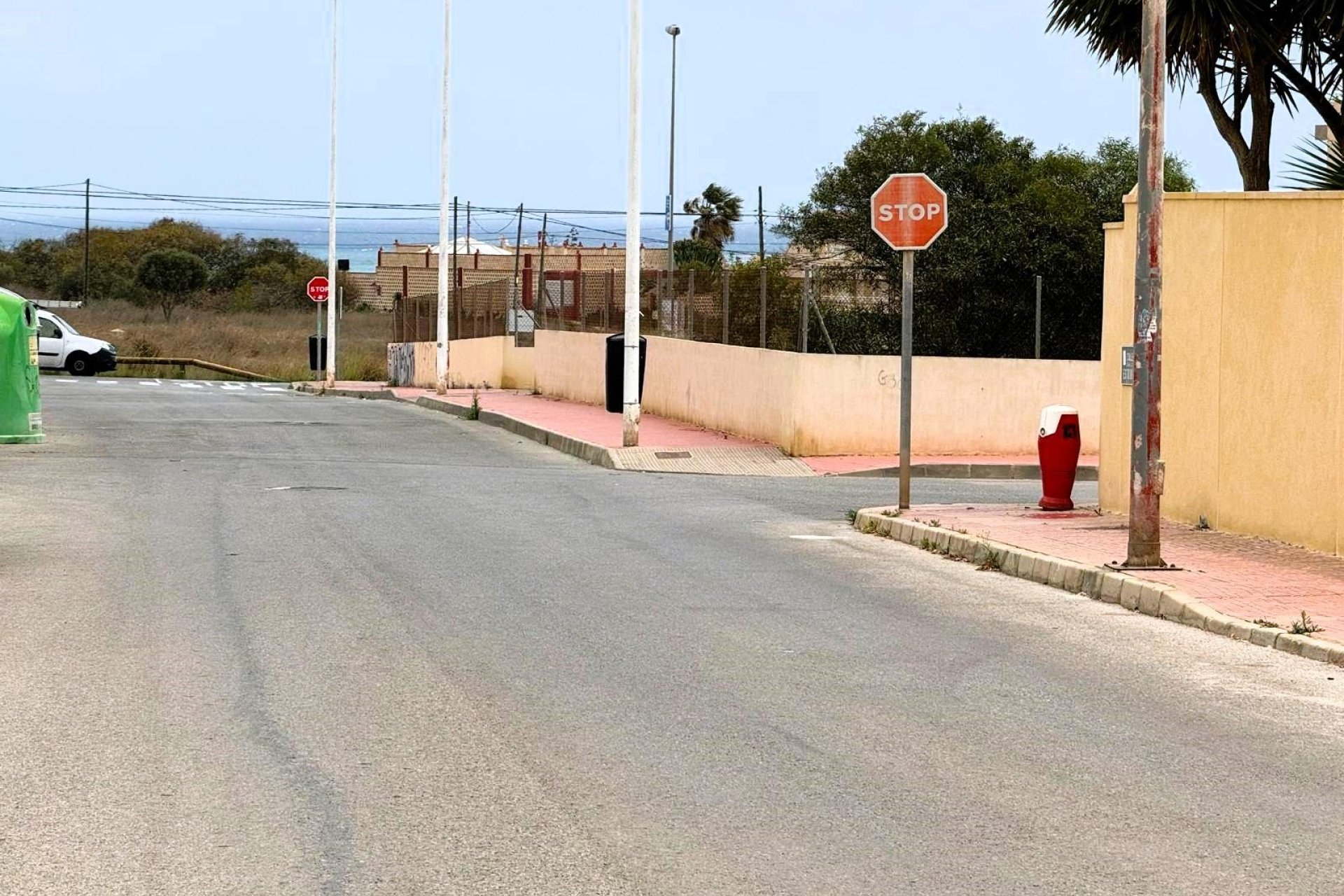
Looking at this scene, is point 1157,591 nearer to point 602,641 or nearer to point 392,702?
point 602,641

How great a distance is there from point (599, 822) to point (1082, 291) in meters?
25.7

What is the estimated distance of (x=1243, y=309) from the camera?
14.0 meters

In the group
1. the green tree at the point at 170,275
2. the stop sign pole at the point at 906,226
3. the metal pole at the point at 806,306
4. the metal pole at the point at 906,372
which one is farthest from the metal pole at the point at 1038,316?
the green tree at the point at 170,275

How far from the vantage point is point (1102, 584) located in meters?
11.8

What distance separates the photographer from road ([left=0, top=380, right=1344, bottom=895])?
18.4 ft

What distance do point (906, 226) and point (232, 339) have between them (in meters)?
58.0

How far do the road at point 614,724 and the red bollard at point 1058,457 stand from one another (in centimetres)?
232

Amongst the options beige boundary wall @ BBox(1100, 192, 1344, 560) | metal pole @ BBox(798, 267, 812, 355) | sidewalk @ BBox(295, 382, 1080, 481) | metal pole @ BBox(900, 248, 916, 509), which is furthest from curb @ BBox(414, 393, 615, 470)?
beige boundary wall @ BBox(1100, 192, 1344, 560)

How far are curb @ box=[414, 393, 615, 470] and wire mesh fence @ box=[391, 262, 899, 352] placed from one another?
2755 mm

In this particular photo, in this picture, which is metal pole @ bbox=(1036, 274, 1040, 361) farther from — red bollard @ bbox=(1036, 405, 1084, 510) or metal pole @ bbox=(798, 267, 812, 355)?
red bollard @ bbox=(1036, 405, 1084, 510)

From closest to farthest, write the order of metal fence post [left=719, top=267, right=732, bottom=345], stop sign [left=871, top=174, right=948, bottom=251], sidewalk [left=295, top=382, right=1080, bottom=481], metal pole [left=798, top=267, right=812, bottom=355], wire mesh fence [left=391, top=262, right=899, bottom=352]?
stop sign [left=871, top=174, right=948, bottom=251]
sidewalk [left=295, top=382, right=1080, bottom=481]
metal pole [left=798, top=267, right=812, bottom=355]
wire mesh fence [left=391, top=262, right=899, bottom=352]
metal fence post [left=719, top=267, right=732, bottom=345]

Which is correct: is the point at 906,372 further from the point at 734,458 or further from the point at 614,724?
the point at 614,724

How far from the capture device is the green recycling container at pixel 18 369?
72.7ft

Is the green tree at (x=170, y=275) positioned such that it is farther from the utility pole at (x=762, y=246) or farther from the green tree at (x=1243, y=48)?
the green tree at (x=1243, y=48)
